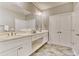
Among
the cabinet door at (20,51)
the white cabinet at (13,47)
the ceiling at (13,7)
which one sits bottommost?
the cabinet door at (20,51)

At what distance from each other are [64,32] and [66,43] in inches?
16.0

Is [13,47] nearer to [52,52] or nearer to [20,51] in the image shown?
[20,51]

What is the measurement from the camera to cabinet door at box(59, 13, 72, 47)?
292 cm

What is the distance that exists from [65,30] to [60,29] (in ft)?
0.60

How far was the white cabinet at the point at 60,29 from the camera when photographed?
9.64 feet

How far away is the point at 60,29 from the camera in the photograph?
3154 millimetres

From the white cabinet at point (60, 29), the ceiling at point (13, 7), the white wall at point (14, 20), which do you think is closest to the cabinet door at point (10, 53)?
the white wall at point (14, 20)

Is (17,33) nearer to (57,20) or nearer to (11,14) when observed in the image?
(11,14)

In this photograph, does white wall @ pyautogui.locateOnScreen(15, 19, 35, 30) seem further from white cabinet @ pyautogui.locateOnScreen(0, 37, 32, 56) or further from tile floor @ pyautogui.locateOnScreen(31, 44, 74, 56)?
tile floor @ pyautogui.locateOnScreen(31, 44, 74, 56)

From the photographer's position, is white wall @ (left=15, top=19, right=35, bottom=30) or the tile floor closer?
white wall @ (left=15, top=19, right=35, bottom=30)

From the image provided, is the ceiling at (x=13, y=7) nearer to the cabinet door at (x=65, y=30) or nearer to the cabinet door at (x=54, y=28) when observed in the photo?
the cabinet door at (x=54, y=28)

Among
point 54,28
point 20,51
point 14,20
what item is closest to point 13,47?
point 20,51

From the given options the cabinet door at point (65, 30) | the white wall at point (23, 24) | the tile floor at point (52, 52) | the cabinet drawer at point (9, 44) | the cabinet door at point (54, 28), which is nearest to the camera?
the cabinet drawer at point (9, 44)

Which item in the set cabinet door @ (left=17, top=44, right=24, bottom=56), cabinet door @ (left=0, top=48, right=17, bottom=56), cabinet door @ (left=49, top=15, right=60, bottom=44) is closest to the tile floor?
cabinet door @ (left=17, top=44, right=24, bottom=56)
